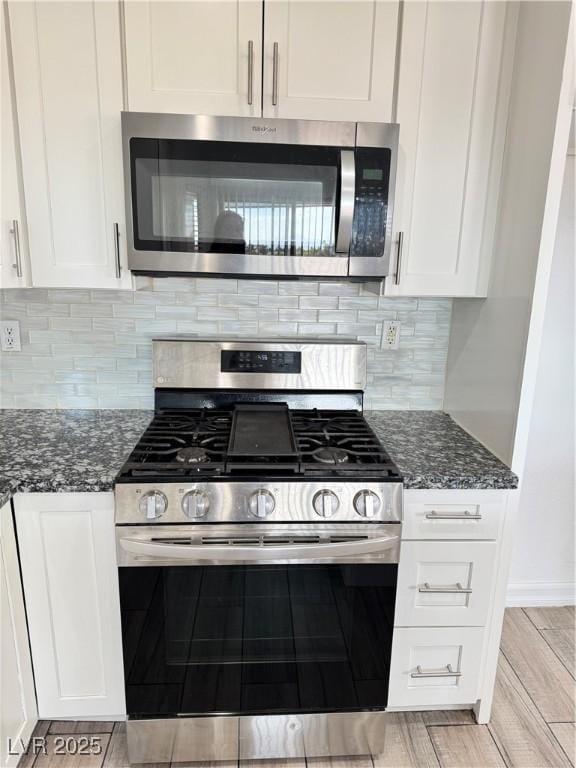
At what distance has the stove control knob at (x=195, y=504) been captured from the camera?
132cm

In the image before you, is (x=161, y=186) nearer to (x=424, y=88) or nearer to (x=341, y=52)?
(x=341, y=52)

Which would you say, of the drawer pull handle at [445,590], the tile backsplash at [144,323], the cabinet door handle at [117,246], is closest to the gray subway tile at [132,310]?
the tile backsplash at [144,323]

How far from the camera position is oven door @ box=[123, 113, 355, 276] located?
4.70ft

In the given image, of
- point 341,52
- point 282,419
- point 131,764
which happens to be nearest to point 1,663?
point 131,764

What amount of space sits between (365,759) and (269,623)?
23.3 inches

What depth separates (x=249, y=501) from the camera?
4.39ft

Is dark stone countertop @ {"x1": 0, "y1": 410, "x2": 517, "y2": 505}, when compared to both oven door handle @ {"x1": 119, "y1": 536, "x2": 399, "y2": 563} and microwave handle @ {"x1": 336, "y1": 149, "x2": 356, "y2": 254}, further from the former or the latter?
microwave handle @ {"x1": 336, "y1": 149, "x2": 356, "y2": 254}

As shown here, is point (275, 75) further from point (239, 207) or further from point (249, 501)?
point (249, 501)

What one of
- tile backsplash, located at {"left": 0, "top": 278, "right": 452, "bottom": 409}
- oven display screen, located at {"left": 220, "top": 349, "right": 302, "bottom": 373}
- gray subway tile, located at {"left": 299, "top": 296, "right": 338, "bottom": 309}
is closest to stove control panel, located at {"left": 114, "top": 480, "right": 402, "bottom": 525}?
oven display screen, located at {"left": 220, "top": 349, "right": 302, "bottom": 373}

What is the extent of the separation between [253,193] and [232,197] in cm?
6

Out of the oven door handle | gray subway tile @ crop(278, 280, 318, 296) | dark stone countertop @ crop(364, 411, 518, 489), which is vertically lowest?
the oven door handle

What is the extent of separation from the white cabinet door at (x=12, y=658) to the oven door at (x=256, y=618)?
29 cm

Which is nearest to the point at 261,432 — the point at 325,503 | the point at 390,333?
the point at 325,503

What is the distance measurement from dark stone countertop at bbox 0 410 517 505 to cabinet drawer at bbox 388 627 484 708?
504 mm
